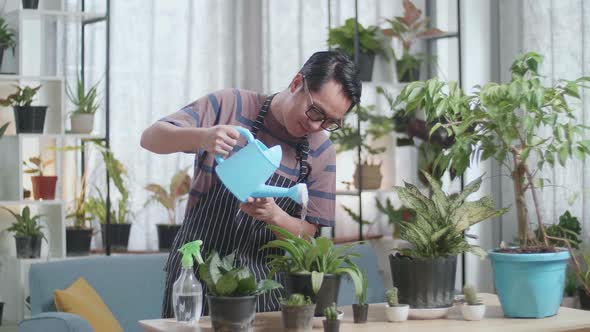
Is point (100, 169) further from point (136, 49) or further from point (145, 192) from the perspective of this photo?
point (136, 49)

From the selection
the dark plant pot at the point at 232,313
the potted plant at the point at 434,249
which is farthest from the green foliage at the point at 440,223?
the dark plant pot at the point at 232,313

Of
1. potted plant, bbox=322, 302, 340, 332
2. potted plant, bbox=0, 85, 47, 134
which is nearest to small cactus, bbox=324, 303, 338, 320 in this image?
potted plant, bbox=322, 302, 340, 332

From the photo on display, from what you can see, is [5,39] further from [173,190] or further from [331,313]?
[331,313]

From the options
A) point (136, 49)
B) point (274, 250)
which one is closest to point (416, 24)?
point (136, 49)

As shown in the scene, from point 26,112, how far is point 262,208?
248cm

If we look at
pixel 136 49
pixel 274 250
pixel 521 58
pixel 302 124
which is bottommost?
pixel 274 250

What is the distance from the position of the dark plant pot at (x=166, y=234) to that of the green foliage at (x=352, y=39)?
1.43 meters

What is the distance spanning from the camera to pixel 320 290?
2248 mm

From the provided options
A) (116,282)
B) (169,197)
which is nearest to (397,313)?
(116,282)

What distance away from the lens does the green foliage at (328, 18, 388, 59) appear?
213 inches

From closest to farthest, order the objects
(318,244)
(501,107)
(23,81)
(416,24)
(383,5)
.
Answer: (318,244)
(501,107)
(23,81)
(416,24)
(383,5)

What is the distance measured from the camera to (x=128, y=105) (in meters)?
5.72

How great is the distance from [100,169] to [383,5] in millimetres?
2081

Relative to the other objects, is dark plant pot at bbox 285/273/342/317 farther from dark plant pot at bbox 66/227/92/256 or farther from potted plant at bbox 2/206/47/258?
dark plant pot at bbox 66/227/92/256
